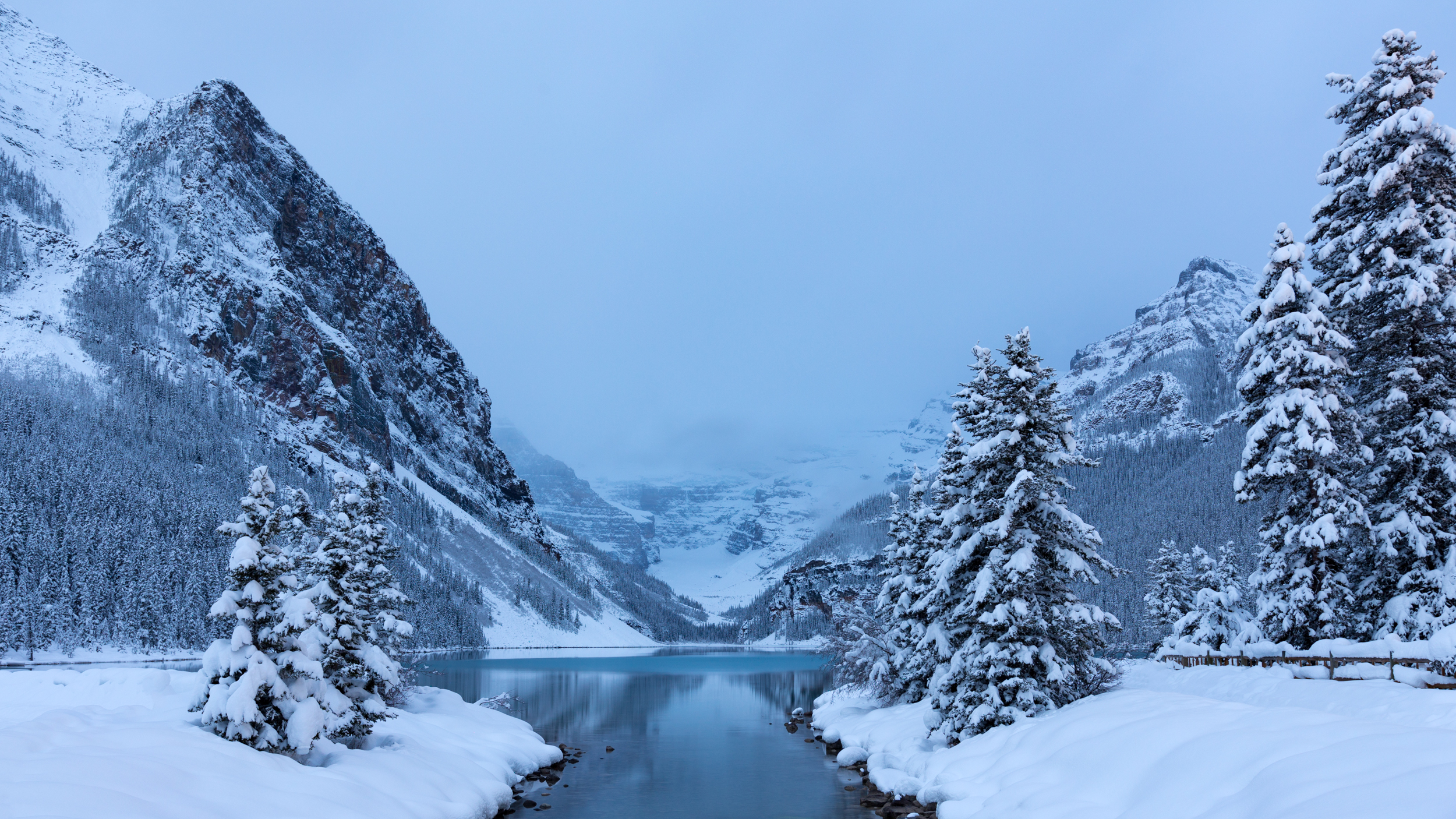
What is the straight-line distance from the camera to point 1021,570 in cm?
2441

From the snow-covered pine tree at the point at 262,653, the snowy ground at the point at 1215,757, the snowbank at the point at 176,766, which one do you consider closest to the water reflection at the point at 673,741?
the snowbank at the point at 176,766

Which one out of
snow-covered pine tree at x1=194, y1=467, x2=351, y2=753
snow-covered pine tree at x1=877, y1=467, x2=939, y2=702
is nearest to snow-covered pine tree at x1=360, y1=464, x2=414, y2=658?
snow-covered pine tree at x1=194, y1=467, x2=351, y2=753

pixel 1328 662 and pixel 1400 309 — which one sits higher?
pixel 1400 309

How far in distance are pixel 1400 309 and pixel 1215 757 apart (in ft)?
54.9

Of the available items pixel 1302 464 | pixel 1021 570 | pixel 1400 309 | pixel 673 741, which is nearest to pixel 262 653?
pixel 1021 570

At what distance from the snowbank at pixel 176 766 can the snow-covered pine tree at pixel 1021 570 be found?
633 inches

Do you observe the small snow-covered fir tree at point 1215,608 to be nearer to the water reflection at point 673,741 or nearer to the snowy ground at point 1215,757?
the snowy ground at point 1215,757

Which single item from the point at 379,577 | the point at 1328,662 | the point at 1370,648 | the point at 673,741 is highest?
the point at 379,577

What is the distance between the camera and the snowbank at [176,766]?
14.0 metres

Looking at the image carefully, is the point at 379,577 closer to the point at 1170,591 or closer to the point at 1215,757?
the point at 1215,757

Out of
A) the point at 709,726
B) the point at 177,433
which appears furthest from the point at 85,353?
the point at 709,726

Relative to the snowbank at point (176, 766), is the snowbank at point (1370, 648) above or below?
above

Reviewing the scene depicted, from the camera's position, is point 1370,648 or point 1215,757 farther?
point 1370,648

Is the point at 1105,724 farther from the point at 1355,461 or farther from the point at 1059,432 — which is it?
the point at 1355,461
